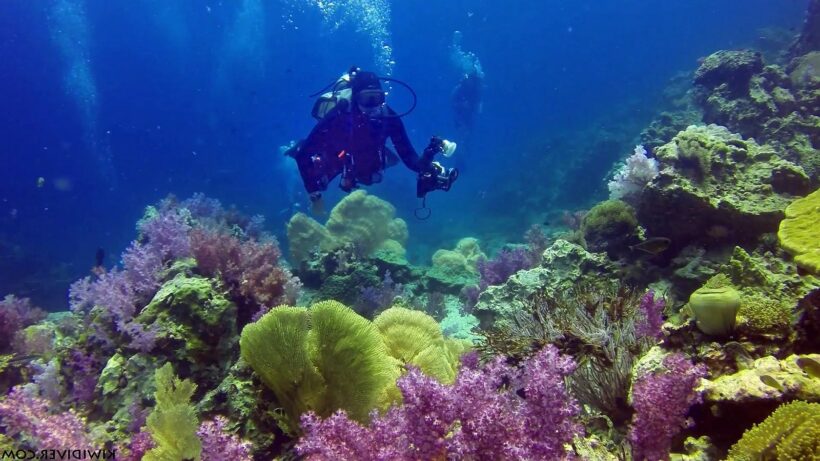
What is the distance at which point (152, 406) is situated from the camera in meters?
3.61

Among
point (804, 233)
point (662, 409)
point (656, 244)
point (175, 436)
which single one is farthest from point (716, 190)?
point (175, 436)

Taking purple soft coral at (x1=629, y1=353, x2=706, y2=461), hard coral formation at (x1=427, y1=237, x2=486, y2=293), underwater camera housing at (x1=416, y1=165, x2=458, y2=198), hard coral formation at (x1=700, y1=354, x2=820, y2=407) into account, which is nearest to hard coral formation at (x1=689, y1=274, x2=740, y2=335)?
hard coral formation at (x1=700, y1=354, x2=820, y2=407)

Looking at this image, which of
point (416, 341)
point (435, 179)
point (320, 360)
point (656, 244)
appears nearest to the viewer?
point (320, 360)

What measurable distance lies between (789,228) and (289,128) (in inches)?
4267

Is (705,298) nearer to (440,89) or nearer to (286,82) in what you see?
(286,82)

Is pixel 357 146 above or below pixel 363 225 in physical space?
below

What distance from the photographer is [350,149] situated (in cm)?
749

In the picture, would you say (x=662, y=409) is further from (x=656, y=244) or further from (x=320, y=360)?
(x=656, y=244)

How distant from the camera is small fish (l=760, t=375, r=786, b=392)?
194 cm

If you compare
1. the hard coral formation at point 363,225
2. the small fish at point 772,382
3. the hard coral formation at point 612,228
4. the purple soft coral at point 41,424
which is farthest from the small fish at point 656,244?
the hard coral formation at point 363,225

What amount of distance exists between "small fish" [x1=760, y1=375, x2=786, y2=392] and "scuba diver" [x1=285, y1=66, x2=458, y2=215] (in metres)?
5.36

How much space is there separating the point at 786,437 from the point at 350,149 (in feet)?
22.3

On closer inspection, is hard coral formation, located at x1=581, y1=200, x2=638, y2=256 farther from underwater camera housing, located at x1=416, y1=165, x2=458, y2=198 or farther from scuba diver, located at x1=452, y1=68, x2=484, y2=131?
scuba diver, located at x1=452, y1=68, x2=484, y2=131

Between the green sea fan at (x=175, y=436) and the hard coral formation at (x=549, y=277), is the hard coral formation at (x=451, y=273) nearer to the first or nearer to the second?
the hard coral formation at (x=549, y=277)
